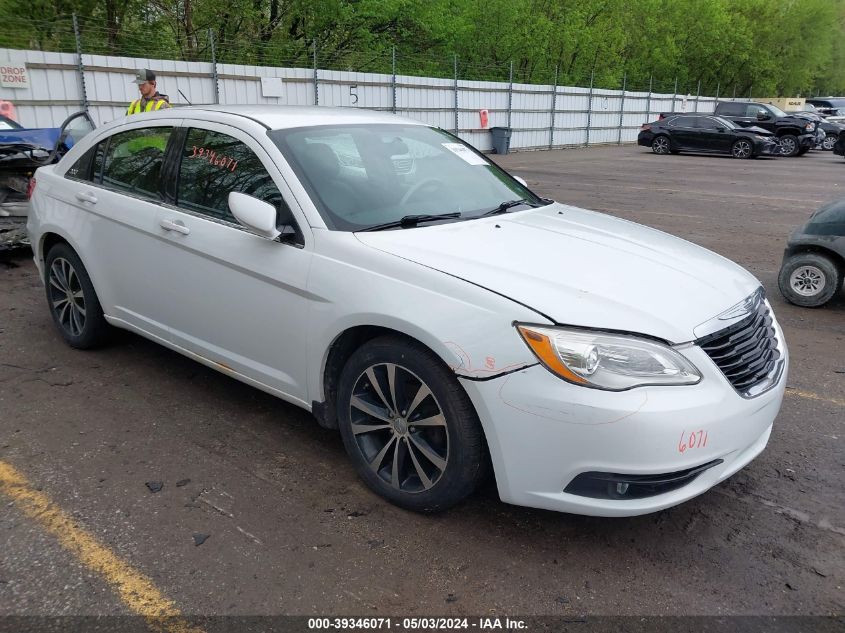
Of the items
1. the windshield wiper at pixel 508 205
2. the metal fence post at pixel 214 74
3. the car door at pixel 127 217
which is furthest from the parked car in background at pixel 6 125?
the metal fence post at pixel 214 74

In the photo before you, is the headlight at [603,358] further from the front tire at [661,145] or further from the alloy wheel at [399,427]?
the front tire at [661,145]

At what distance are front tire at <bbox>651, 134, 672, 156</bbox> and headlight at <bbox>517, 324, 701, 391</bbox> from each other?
26.3 metres

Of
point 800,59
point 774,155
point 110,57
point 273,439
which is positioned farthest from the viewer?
point 800,59

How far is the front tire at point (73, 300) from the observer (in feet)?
15.2

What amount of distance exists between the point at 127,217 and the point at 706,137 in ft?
82.2

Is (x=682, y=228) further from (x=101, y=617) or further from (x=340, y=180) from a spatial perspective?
(x=101, y=617)

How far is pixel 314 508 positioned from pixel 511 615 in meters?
1.03

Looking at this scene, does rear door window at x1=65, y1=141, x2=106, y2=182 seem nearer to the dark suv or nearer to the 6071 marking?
the 6071 marking

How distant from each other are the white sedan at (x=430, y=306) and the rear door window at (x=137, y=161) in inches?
0.6

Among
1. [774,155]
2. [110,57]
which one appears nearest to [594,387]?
[110,57]

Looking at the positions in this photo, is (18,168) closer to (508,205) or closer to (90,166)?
(90,166)

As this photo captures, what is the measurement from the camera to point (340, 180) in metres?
3.52

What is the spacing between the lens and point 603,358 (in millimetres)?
2576

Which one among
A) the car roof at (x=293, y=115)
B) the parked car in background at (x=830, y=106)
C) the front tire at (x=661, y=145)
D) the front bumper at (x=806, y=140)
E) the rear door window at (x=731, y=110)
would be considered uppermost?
the car roof at (x=293, y=115)
